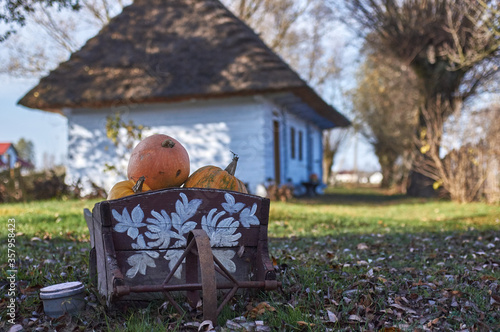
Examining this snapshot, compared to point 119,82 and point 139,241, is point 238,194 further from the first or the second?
point 119,82

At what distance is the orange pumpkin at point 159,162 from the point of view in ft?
10.7

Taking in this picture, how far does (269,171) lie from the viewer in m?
13.3

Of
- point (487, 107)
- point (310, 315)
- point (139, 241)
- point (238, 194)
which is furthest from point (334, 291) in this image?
point (487, 107)

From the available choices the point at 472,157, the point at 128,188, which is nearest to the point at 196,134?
the point at 472,157

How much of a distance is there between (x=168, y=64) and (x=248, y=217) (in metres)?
11.2

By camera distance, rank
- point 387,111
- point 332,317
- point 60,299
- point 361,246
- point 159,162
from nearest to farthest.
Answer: point 332,317
point 60,299
point 159,162
point 361,246
point 387,111

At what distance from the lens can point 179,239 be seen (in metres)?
2.90

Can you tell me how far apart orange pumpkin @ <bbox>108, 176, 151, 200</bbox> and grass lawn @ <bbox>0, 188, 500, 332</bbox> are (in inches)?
28.9

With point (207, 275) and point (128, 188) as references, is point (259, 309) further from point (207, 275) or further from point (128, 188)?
point (128, 188)

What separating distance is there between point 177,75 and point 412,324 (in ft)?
37.1

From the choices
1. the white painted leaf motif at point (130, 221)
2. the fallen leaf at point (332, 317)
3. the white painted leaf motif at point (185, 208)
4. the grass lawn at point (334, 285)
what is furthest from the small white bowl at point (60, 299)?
the fallen leaf at point (332, 317)

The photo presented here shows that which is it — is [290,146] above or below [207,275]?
above

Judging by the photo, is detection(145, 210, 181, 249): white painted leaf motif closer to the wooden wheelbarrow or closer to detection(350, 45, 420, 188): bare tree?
the wooden wheelbarrow

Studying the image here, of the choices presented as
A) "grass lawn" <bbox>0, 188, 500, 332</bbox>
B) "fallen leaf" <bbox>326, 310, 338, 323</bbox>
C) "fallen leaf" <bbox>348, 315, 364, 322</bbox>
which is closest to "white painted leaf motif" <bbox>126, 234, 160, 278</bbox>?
"grass lawn" <bbox>0, 188, 500, 332</bbox>
